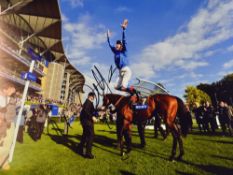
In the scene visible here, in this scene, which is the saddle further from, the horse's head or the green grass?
the green grass

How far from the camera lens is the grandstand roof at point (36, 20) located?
39.7 m

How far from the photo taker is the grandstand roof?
3969 centimetres

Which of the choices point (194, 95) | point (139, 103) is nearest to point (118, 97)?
point (139, 103)

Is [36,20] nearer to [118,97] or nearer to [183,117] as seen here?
[118,97]

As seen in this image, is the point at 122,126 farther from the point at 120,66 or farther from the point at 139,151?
the point at 120,66

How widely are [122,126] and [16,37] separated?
165ft

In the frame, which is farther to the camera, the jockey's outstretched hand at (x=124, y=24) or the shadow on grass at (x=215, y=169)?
the jockey's outstretched hand at (x=124, y=24)

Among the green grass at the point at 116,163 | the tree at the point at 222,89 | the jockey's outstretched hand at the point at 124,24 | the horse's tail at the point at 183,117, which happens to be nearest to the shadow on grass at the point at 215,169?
the green grass at the point at 116,163

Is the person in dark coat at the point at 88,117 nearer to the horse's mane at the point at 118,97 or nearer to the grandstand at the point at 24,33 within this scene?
the horse's mane at the point at 118,97

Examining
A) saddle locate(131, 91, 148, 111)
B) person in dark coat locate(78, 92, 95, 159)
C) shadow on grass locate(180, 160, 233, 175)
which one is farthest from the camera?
saddle locate(131, 91, 148, 111)

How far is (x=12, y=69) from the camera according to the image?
47.5 m

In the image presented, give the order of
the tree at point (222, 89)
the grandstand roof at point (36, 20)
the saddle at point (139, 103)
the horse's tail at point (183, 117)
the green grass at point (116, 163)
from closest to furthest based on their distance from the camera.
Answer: the green grass at point (116, 163), the saddle at point (139, 103), the horse's tail at point (183, 117), the grandstand roof at point (36, 20), the tree at point (222, 89)

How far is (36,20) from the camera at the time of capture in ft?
157

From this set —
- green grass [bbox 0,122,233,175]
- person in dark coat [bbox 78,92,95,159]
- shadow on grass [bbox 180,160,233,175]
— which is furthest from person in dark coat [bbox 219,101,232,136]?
person in dark coat [bbox 78,92,95,159]
